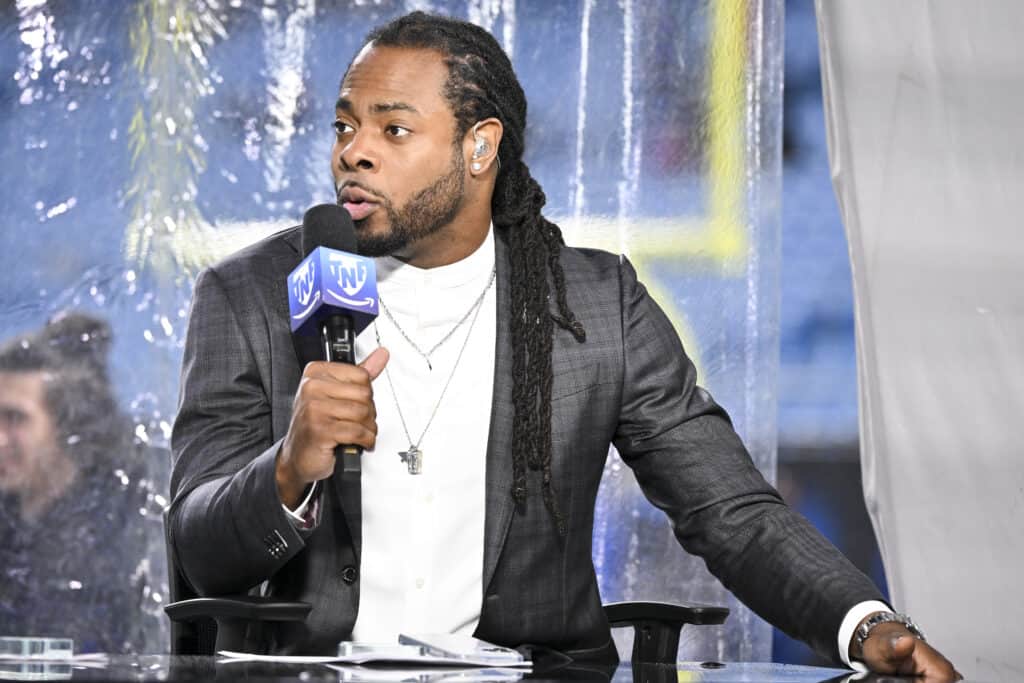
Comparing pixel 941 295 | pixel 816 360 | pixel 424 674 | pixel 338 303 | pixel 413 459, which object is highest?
pixel 941 295

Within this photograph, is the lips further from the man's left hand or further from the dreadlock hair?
the man's left hand

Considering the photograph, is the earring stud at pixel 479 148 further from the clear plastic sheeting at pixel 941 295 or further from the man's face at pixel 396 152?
the clear plastic sheeting at pixel 941 295

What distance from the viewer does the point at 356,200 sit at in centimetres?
206

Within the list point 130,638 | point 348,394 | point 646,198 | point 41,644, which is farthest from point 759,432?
point 41,644

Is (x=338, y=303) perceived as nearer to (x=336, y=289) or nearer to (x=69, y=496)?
(x=336, y=289)

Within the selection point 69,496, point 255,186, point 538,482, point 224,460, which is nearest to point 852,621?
point 538,482

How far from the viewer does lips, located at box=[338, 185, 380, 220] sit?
2.06 meters

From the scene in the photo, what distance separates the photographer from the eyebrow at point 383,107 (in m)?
2.08

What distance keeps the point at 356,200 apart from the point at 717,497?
0.75 m

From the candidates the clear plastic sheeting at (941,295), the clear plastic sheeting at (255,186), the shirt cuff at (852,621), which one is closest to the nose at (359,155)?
the shirt cuff at (852,621)

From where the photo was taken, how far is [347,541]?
1903 millimetres

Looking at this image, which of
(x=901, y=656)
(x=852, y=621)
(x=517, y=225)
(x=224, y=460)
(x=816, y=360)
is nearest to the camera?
(x=901, y=656)

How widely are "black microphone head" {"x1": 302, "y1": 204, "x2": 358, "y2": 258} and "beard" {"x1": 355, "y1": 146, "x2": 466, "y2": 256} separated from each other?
1.14ft

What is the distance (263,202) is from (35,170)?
2.06 feet
